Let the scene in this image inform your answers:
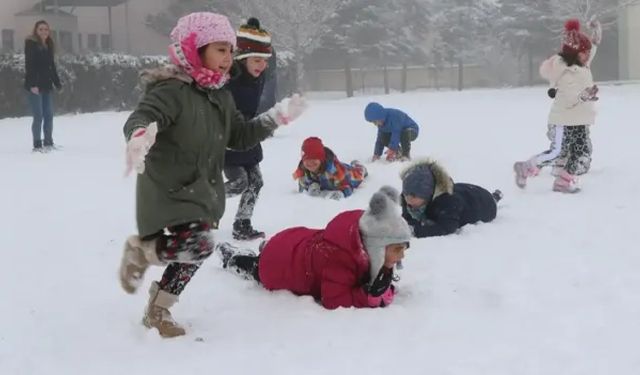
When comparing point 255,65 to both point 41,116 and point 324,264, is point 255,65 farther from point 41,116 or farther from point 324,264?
point 41,116

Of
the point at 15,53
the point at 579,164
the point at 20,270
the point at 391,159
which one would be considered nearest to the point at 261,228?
the point at 20,270

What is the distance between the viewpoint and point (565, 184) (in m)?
7.41

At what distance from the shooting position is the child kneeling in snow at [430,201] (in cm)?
565

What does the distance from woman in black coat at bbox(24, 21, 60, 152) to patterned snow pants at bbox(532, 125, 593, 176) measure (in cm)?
691

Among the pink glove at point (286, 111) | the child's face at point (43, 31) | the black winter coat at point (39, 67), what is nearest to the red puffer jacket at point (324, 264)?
the pink glove at point (286, 111)

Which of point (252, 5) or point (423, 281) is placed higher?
point (252, 5)

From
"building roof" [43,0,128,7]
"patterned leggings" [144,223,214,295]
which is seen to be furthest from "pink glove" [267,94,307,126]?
"building roof" [43,0,128,7]

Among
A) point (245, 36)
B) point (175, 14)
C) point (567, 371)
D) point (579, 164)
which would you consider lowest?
point (567, 371)

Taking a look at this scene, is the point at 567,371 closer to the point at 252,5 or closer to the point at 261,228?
the point at 261,228

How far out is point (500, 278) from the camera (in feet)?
14.7

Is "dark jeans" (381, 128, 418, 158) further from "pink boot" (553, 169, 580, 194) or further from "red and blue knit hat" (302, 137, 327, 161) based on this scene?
"pink boot" (553, 169, 580, 194)

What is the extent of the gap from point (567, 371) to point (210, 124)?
5.95ft

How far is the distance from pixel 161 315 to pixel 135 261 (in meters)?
0.27

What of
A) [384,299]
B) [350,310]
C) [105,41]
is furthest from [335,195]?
[105,41]
